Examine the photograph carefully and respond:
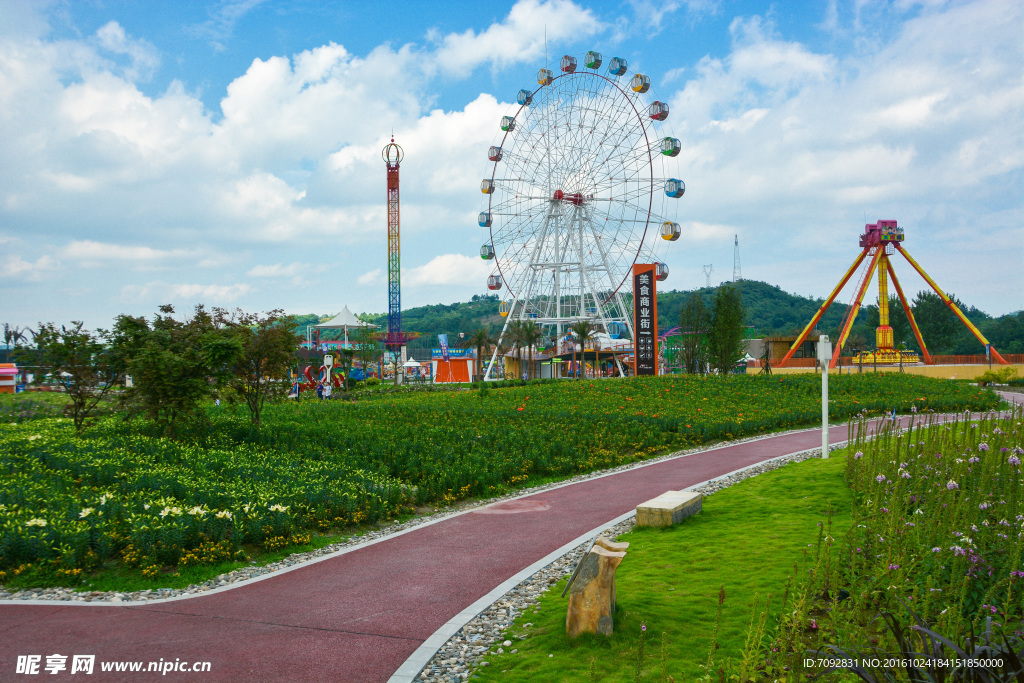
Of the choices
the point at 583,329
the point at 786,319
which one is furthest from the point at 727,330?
the point at 786,319

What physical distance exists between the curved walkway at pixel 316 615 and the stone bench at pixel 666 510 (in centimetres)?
88

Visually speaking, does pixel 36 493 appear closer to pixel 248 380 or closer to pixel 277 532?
pixel 277 532

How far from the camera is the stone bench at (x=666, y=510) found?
910 centimetres

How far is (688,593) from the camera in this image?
21.0 ft

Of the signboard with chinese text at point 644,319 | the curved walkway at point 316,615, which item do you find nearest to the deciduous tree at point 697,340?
the signboard with chinese text at point 644,319

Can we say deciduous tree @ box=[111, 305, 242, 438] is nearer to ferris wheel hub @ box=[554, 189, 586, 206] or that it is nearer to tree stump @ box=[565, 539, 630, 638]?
tree stump @ box=[565, 539, 630, 638]

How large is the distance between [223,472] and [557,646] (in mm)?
8364

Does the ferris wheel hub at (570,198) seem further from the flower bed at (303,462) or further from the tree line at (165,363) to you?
the tree line at (165,363)

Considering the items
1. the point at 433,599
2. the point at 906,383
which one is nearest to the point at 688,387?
the point at 906,383

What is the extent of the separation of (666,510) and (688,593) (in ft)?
8.95

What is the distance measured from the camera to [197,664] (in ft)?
18.3

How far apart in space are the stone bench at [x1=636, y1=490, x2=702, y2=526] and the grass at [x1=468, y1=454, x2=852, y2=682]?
15 cm

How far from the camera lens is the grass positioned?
5.14 meters

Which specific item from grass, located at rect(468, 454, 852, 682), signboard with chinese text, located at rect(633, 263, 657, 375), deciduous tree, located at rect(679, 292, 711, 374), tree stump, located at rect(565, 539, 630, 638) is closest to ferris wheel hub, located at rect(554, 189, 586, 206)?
signboard with chinese text, located at rect(633, 263, 657, 375)
